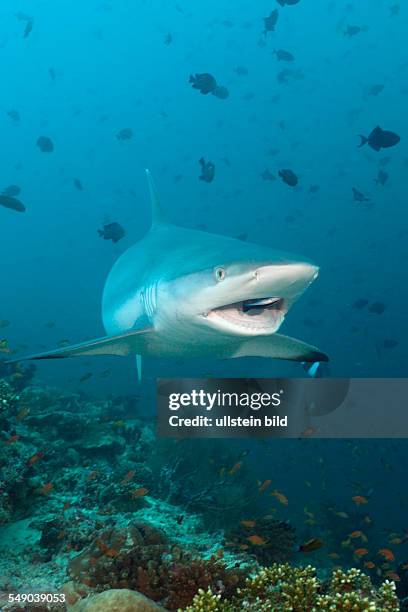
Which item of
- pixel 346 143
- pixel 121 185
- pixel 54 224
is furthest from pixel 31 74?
pixel 346 143

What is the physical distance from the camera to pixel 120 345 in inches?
200

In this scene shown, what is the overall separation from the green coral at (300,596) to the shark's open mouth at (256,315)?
72.5 inches

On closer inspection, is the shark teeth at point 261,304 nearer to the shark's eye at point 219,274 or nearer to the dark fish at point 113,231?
the shark's eye at point 219,274

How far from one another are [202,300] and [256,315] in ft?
1.51

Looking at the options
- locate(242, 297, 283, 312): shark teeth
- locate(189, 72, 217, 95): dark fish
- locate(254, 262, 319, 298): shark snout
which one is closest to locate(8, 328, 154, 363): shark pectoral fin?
locate(242, 297, 283, 312): shark teeth

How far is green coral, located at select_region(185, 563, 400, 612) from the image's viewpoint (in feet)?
9.45

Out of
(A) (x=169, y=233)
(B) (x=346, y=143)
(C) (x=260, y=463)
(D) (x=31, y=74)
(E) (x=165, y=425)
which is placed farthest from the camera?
(D) (x=31, y=74)

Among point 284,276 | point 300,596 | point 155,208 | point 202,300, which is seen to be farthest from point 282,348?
point 155,208

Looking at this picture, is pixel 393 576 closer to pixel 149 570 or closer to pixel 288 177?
pixel 149 570

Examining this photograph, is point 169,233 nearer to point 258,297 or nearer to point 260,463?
point 258,297

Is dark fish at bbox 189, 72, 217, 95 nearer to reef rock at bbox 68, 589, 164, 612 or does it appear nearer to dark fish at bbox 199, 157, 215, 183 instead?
dark fish at bbox 199, 157, 215, 183

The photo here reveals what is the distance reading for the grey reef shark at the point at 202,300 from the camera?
10.8 ft

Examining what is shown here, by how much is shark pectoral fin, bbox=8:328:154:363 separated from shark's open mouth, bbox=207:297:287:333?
1.37 metres

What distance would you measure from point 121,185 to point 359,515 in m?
118
